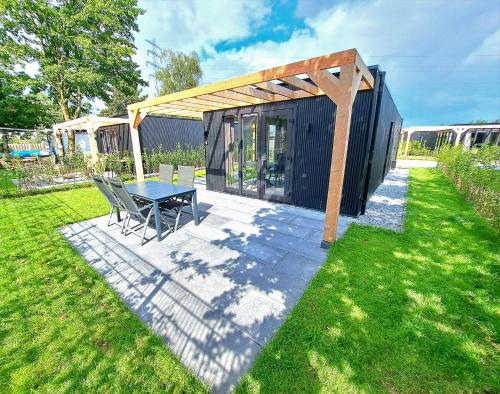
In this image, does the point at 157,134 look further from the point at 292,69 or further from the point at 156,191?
the point at 292,69

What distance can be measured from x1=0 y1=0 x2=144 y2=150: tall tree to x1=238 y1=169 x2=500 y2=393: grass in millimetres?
15898

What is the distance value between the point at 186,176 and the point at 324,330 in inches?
154

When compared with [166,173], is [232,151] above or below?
above

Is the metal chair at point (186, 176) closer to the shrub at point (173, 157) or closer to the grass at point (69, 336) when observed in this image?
the grass at point (69, 336)

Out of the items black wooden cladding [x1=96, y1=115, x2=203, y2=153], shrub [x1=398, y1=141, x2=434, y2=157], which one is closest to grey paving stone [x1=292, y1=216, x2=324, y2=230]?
black wooden cladding [x1=96, y1=115, x2=203, y2=153]

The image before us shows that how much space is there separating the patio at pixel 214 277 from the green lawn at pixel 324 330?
0.44 ft

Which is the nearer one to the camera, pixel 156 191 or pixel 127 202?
pixel 127 202

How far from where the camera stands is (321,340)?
1793 millimetres

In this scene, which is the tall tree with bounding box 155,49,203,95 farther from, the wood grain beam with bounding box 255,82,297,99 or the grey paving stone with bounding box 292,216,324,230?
the grey paving stone with bounding box 292,216,324,230

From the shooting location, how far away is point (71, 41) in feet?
39.6

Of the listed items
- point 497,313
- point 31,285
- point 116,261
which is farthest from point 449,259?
point 31,285

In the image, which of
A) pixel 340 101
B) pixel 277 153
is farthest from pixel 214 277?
pixel 277 153

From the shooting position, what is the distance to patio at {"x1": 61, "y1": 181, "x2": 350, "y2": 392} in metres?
1.78

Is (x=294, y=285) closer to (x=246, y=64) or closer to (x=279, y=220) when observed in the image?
(x=279, y=220)
